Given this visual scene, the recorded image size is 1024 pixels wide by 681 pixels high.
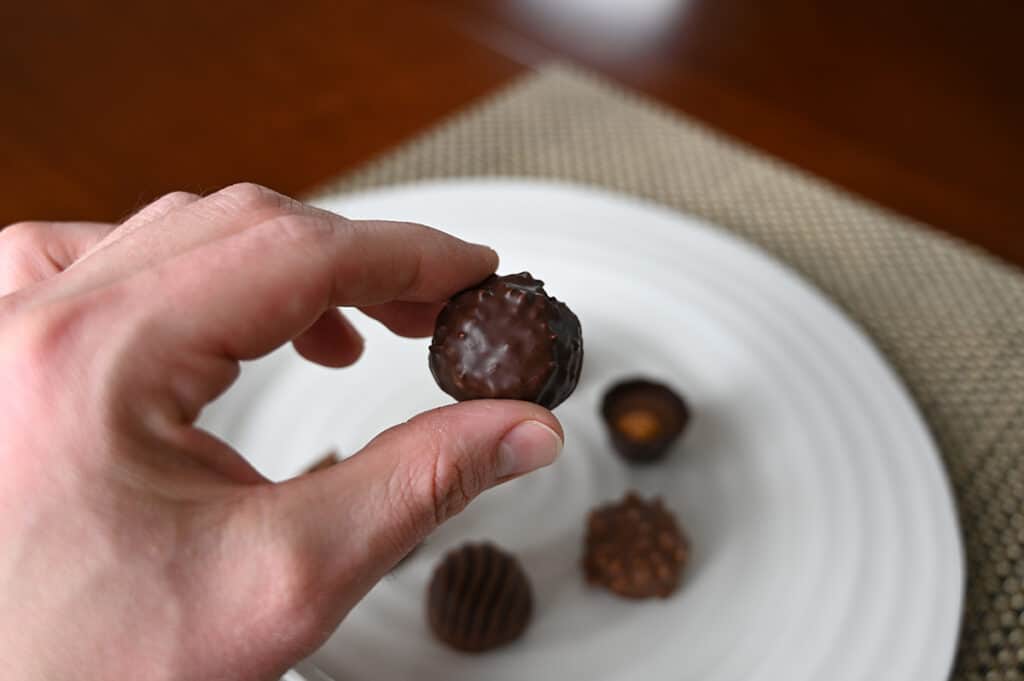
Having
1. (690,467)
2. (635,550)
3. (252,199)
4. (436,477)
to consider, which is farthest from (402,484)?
(690,467)

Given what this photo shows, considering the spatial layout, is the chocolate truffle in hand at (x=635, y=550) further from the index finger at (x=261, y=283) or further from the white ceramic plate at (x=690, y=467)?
the index finger at (x=261, y=283)

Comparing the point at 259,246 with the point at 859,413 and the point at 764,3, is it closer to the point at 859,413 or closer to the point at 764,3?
the point at 859,413

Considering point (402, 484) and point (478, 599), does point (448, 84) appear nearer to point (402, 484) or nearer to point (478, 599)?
point (478, 599)

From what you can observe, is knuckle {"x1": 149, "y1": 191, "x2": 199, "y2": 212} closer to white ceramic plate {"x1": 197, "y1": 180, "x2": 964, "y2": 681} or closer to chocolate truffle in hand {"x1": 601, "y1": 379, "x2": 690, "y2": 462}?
white ceramic plate {"x1": 197, "y1": 180, "x2": 964, "y2": 681}

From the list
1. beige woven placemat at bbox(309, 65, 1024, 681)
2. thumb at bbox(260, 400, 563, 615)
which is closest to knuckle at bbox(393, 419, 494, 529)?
thumb at bbox(260, 400, 563, 615)

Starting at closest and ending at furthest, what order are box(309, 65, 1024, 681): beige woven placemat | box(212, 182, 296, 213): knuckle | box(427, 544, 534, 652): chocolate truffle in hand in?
box(212, 182, 296, 213): knuckle < box(427, 544, 534, 652): chocolate truffle in hand < box(309, 65, 1024, 681): beige woven placemat

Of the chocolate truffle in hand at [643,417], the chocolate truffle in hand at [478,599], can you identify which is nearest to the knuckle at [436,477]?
the chocolate truffle in hand at [478,599]

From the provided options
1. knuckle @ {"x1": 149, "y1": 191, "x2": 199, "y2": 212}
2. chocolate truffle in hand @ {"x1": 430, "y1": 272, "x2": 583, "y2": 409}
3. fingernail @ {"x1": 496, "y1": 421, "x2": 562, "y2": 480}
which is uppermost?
knuckle @ {"x1": 149, "y1": 191, "x2": 199, "y2": 212}
